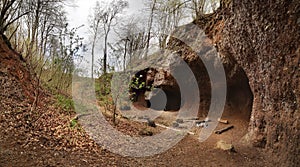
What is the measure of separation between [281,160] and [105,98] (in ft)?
18.1

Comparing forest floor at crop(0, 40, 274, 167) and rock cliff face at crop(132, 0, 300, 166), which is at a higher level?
rock cliff face at crop(132, 0, 300, 166)

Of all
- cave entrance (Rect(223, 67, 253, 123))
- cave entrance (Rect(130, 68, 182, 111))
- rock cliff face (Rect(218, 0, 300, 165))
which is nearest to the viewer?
rock cliff face (Rect(218, 0, 300, 165))

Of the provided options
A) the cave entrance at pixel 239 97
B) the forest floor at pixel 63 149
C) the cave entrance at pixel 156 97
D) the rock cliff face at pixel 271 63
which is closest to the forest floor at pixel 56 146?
the forest floor at pixel 63 149

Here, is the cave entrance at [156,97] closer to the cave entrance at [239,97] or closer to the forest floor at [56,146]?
the cave entrance at [239,97]

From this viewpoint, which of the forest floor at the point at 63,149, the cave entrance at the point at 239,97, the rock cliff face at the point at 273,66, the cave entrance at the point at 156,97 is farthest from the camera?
the cave entrance at the point at 156,97

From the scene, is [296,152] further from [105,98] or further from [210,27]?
[210,27]

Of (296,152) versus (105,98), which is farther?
(105,98)

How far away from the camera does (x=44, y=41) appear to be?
8.93 meters

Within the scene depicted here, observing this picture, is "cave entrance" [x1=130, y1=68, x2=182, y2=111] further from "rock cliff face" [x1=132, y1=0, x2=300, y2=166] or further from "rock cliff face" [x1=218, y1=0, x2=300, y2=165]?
"rock cliff face" [x1=218, y1=0, x2=300, y2=165]

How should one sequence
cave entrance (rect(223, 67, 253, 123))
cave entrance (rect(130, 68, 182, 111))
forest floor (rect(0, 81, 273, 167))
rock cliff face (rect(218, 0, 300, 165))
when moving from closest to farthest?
forest floor (rect(0, 81, 273, 167)) → rock cliff face (rect(218, 0, 300, 165)) → cave entrance (rect(223, 67, 253, 123)) → cave entrance (rect(130, 68, 182, 111))

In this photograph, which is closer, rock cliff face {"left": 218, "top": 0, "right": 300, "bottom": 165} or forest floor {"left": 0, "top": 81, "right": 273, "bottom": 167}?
forest floor {"left": 0, "top": 81, "right": 273, "bottom": 167}

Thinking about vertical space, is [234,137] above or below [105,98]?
below

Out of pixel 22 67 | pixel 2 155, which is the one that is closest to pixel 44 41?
pixel 22 67

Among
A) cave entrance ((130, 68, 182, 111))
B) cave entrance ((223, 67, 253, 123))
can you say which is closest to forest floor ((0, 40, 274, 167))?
cave entrance ((223, 67, 253, 123))
